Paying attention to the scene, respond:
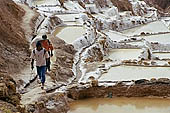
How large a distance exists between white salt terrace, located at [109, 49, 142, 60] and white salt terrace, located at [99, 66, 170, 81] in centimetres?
487

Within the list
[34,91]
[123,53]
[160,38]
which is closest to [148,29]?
[160,38]

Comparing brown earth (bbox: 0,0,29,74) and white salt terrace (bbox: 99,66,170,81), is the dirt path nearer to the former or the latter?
brown earth (bbox: 0,0,29,74)

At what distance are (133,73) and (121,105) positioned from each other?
7.77 ft

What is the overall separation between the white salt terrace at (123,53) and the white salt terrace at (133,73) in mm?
4869

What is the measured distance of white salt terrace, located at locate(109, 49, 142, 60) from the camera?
18.5 m

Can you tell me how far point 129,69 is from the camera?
13.3 meters

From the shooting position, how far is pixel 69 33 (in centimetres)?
1892

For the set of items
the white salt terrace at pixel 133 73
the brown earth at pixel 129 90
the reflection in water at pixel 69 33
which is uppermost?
the reflection in water at pixel 69 33

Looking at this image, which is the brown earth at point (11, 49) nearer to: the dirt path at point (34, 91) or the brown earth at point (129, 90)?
the dirt path at point (34, 91)

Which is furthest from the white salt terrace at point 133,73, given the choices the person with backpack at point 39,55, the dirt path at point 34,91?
the person with backpack at point 39,55

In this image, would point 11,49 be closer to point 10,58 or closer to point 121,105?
point 10,58

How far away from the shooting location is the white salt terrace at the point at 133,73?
12.1 meters

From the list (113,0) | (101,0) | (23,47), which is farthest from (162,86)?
(113,0)

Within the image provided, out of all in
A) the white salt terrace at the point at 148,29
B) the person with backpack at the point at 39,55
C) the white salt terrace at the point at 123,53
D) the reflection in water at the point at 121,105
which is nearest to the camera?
the person with backpack at the point at 39,55
